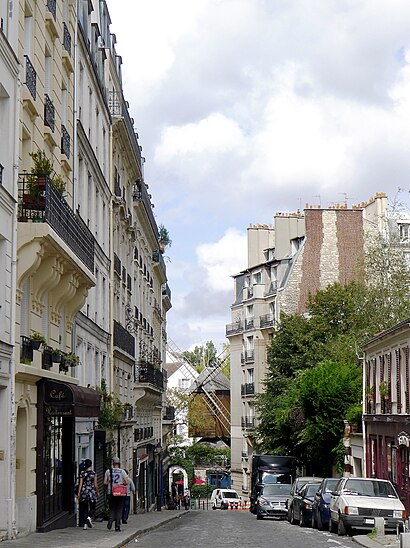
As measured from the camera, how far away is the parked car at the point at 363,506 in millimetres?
23562

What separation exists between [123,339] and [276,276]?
2919 cm

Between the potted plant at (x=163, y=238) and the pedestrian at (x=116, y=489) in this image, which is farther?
the potted plant at (x=163, y=238)

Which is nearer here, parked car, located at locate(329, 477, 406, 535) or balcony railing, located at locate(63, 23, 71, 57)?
parked car, located at locate(329, 477, 406, 535)

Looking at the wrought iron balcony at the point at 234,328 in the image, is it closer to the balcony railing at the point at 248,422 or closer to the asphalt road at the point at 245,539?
the balcony railing at the point at 248,422

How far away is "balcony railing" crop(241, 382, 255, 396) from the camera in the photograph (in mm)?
73125

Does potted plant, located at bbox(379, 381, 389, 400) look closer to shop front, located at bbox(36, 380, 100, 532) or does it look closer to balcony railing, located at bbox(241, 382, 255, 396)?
shop front, located at bbox(36, 380, 100, 532)

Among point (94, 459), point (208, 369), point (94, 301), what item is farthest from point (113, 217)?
point (208, 369)

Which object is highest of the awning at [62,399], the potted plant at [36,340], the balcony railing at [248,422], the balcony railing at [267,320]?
the balcony railing at [267,320]

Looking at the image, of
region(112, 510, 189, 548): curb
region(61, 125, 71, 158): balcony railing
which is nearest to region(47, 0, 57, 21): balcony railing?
region(61, 125, 71, 158): balcony railing

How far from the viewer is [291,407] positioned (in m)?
49.8

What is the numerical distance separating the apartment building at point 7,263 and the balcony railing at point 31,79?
66.7 inches

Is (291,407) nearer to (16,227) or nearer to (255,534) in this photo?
(255,534)

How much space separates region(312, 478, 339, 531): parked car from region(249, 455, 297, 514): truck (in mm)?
16208

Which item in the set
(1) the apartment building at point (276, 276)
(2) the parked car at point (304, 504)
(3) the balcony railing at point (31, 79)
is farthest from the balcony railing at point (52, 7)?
(1) the apartment building at point (276, 276)
